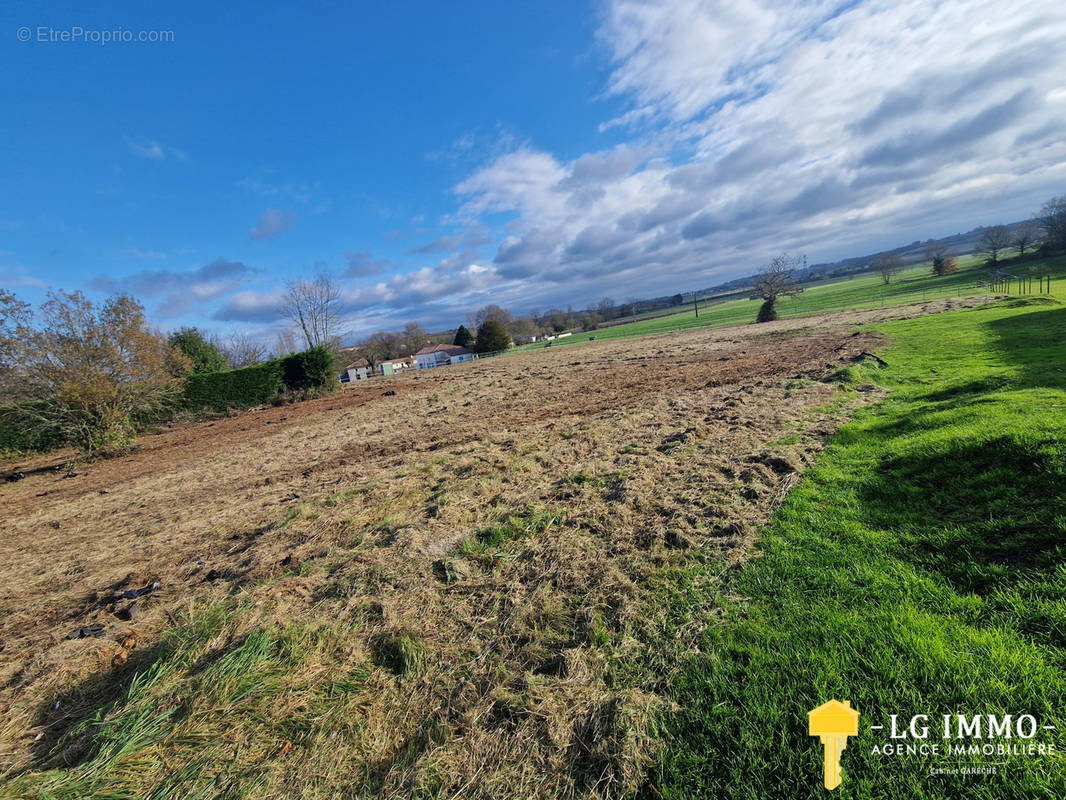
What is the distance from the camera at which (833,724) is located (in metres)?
1.94

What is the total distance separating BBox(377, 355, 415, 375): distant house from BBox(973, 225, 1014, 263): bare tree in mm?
99095

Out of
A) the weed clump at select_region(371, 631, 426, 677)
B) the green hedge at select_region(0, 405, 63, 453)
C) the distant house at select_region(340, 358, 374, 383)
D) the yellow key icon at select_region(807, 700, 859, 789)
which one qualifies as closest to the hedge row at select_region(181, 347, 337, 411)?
the green hedge at select_region(0, 405, 63, 453)

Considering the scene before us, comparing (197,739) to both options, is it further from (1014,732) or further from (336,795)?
(1014,732)

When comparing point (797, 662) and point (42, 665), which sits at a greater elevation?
point (42, 665)

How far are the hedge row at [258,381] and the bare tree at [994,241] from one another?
95.8 m

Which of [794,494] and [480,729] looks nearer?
[480,729]

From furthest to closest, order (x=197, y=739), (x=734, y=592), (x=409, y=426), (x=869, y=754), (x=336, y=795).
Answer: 1. (x=409, y=426)
2. (x=734, y=592)
3. (x=197, y=739)
4. (x=336, y=795)
5. (x=869, y=754)

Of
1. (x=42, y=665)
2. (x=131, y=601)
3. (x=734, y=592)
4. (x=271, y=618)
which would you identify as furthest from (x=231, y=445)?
(x=734, y=592)

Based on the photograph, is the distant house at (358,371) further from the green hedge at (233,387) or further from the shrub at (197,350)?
the green hedge at (233,387)

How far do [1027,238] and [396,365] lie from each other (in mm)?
103943

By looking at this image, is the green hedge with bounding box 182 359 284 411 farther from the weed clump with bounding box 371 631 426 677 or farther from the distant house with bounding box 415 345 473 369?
the distant house with bounding box 415 345 473 369

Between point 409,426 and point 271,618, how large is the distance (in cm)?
859

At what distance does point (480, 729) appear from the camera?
227cm

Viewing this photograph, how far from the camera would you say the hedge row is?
21469 millimetres
